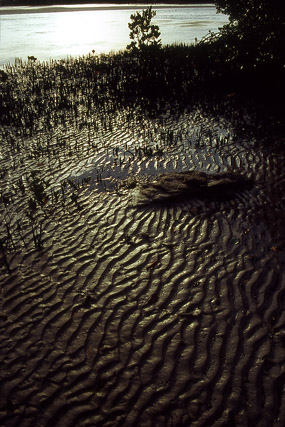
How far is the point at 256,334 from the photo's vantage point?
4254mm

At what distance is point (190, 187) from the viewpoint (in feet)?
24.5

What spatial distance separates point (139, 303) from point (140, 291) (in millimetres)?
237

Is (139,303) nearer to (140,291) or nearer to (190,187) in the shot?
(140,291)

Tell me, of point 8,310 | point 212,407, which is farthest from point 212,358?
point 8,310

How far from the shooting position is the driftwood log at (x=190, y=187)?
7.30 meters

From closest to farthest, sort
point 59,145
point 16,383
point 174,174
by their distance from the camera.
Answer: point 16,383
point 174,174
point 59,145

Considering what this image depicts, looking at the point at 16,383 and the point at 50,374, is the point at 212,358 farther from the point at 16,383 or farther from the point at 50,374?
the point at 16,383

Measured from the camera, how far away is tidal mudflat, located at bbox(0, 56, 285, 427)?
12.0ft

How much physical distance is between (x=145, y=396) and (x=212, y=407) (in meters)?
0.73

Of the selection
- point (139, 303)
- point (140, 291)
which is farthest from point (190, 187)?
point (139, 303)

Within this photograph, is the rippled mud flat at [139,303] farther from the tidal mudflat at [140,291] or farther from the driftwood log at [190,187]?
the driftwood log at [190,187]

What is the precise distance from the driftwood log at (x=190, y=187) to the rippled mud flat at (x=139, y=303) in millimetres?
205

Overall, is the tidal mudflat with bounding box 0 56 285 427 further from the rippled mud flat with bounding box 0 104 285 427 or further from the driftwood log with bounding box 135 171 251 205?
the driftwood log with bounding box 135 171 251 205

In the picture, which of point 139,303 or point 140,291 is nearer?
point 139,303
